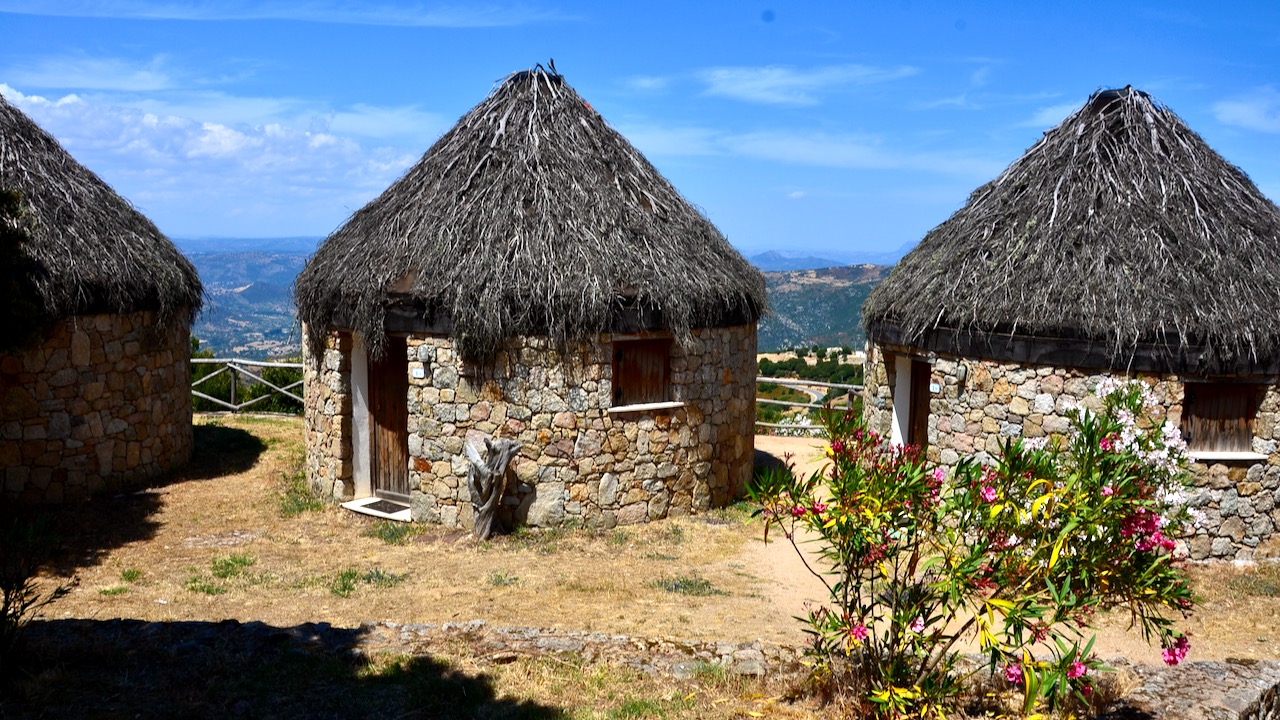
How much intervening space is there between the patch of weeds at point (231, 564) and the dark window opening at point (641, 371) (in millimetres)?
4113


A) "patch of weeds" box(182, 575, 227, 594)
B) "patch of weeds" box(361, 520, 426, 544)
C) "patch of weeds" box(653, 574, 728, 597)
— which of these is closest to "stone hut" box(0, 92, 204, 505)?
"patch of weeds" box(182, 575, 227, 594)

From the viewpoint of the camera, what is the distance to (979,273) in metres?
10.5

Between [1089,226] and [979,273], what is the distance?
1214mm

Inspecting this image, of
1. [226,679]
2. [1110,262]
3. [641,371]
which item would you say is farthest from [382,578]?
[1110,262]

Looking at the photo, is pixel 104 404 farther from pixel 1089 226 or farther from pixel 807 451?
pixel 1089 226

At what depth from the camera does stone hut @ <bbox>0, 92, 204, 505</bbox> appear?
11016 mm

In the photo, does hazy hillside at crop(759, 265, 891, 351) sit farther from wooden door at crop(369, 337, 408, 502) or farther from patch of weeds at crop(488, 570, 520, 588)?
patch of weeds at crop(488, 570, 520, 588)

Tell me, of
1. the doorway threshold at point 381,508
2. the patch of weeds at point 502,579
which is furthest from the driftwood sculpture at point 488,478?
the doorway threshold at point 381,508

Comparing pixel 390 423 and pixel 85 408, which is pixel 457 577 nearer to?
pixel 390 423

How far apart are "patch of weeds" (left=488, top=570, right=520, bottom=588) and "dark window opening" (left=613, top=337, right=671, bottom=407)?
236 centimetres

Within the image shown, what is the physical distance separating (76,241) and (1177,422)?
12.2 meters

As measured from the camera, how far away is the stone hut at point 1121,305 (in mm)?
9586

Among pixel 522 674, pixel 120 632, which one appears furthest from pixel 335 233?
pixel 522 674

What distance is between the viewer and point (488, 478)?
10.3 m
